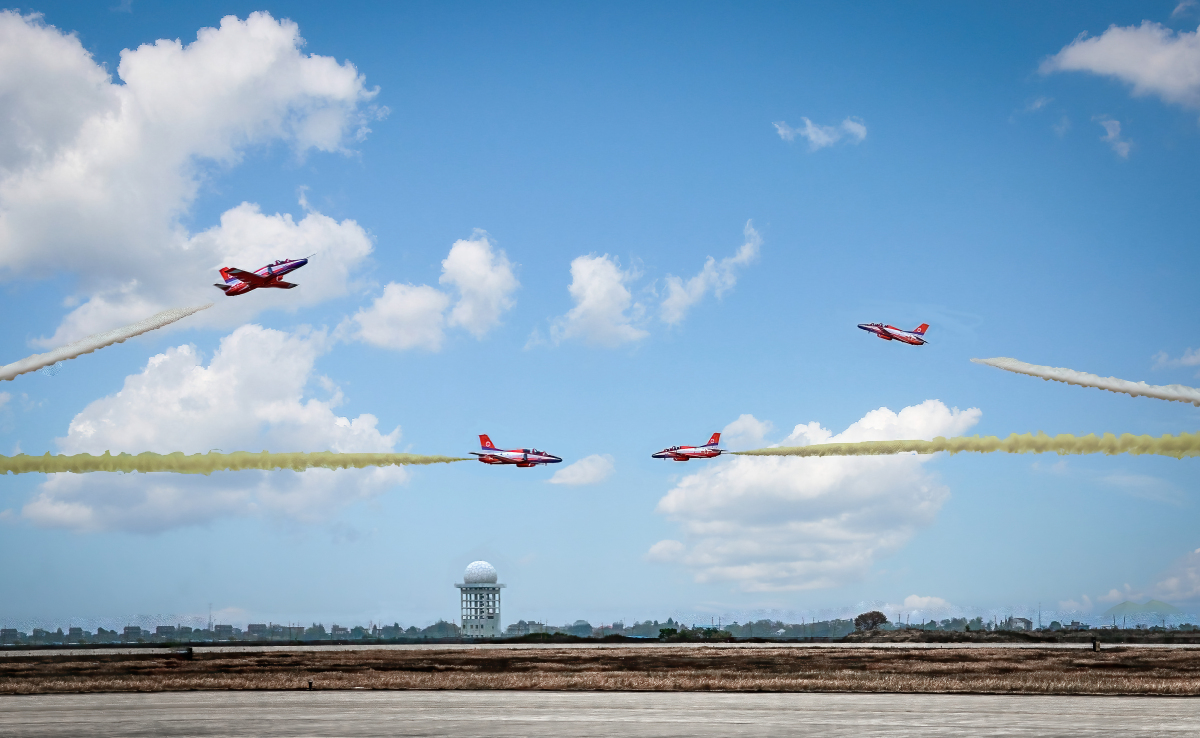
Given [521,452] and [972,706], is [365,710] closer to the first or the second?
[972,706]

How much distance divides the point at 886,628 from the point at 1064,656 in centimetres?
8425

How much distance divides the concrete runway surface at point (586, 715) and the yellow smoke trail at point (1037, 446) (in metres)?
9.90

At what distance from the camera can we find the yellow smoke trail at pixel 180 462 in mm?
36281

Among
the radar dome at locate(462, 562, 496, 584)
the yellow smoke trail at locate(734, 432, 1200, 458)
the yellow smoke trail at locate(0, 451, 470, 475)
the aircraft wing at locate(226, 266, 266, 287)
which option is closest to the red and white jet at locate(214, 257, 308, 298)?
the aircraft wing at locate(226, 266, 266, 287)

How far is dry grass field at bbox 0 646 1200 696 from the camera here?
50500 millimetres

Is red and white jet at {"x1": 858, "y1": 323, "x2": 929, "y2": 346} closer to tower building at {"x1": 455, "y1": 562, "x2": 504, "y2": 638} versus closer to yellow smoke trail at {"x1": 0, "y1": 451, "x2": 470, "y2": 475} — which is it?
yellow smoke trail at {"x1": 0, "y1": 451, "x2": 470, "y2": 475}

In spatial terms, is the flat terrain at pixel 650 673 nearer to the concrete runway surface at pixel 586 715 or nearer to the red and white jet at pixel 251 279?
the concrete runway surface at pixel 586 715

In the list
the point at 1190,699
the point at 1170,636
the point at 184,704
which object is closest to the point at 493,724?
the point at 184,704

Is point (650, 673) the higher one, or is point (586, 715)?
point (586, 715)

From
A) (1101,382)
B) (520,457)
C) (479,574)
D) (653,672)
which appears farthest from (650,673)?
(479,574)

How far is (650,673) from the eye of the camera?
62.1 m

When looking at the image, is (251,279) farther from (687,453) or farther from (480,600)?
(480,600)

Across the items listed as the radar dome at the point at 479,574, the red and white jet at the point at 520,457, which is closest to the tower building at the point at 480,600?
the radar dome at the point at 479,574

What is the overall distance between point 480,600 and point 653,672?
133m
